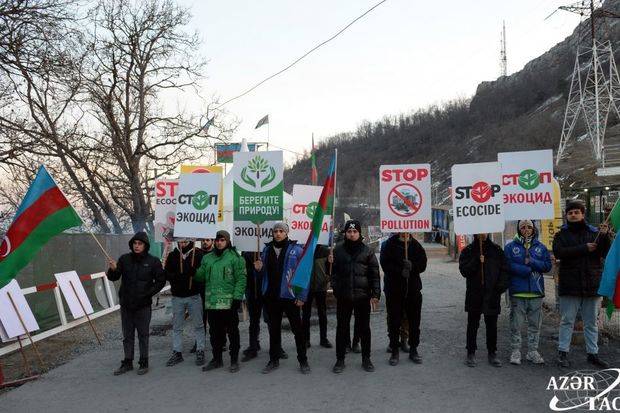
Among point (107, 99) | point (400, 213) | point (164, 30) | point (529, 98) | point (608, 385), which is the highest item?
point (529, 98)

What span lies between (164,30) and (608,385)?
814 inches

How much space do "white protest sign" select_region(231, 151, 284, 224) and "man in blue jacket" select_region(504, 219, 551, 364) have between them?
3388 mm

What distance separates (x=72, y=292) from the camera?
10828 millimetres

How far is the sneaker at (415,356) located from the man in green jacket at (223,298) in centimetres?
236

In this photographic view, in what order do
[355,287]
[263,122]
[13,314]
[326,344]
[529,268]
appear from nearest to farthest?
[355,287], [529,268], [13,314], [326,344], [263,122]

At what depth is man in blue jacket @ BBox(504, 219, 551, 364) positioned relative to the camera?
7023 mm

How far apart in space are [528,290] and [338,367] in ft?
8.79

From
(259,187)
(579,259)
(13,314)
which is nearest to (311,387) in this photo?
(259,187)

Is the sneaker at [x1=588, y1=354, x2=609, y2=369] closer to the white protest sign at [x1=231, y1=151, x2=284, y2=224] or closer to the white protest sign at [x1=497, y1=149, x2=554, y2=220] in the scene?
the white protest sign at [x1=497, y1=149, x2=554, y2=220]

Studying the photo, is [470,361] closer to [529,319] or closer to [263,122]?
[529,319]

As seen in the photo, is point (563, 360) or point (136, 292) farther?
point (136, 292)

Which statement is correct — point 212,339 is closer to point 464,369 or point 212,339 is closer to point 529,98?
point 464,369

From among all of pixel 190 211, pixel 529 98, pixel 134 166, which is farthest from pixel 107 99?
pixel 529 98

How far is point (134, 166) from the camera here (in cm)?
2220
